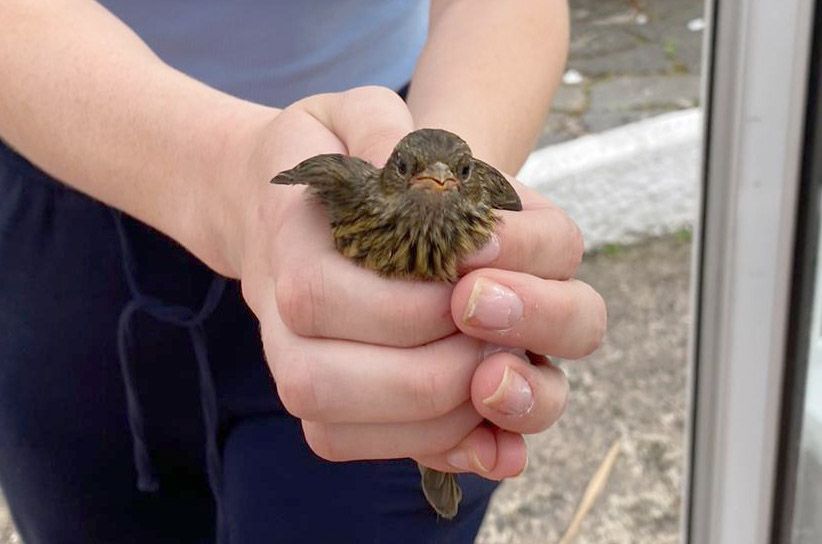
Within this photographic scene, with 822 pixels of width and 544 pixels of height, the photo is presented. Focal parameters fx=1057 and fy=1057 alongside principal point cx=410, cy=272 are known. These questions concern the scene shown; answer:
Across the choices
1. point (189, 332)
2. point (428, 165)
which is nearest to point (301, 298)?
point (428, 165)

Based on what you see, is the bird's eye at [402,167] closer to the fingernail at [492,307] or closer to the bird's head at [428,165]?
the bird's head at [428,165]

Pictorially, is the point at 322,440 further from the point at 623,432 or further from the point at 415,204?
the point at 623,432

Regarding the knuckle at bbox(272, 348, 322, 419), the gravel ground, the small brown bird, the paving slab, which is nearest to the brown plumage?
the small brown bird

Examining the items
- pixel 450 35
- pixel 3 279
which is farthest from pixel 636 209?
pixel 3 279

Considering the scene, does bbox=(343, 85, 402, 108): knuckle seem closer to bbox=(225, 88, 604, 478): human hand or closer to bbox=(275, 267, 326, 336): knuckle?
bbox=(225, 88, 604, 478): human hand

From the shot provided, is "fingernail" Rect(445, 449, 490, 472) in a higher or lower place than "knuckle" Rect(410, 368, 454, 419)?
lower

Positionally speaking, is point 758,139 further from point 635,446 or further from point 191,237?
point 635,446
